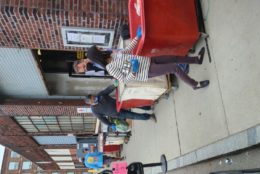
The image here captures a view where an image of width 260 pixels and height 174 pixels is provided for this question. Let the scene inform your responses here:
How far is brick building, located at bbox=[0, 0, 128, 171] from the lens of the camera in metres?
5.03

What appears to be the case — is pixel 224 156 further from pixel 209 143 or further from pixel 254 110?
pixel 254 110

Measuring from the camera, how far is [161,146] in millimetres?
6090

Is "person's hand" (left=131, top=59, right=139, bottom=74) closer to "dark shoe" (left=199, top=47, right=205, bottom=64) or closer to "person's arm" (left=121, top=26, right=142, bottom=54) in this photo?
"person's arm" (left=121, top=26, right=142, bottom=54)

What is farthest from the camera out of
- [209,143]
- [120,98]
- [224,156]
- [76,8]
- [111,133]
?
[111,133]

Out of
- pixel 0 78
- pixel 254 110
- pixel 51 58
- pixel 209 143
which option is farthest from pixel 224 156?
pixel 0 78

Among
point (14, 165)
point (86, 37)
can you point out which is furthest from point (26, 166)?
point (86, 37)

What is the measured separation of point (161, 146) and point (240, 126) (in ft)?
9.98

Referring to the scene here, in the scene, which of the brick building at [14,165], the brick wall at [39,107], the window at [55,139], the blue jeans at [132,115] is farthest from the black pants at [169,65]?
the brick building at [14,165]

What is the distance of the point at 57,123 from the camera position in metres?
11.3

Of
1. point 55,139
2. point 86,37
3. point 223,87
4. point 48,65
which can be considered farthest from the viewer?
point 55,139

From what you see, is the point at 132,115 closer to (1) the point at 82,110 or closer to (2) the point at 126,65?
(2) the point at 126,65

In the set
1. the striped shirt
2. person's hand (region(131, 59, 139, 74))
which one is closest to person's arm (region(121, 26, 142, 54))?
the striped shirt

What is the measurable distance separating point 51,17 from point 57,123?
7.06 meters

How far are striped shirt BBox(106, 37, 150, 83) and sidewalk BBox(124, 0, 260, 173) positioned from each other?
910mm
